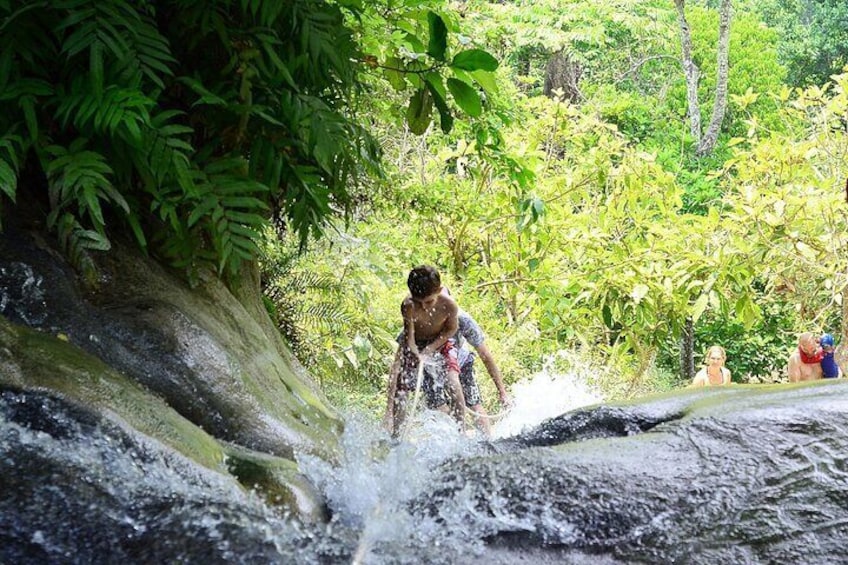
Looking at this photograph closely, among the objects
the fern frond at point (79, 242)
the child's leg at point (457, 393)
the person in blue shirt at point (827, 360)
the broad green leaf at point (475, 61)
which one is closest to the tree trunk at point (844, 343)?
the person in blue shirt at point (827, 360)

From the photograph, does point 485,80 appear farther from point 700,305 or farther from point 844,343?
point 844,343

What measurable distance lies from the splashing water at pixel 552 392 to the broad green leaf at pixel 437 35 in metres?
4.92

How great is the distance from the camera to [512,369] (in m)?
11.2

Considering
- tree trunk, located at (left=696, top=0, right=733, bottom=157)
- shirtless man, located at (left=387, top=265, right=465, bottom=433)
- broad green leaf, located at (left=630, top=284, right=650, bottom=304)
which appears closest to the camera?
shirtless man, located at (left=387, top=265, right=465, bottom=433)

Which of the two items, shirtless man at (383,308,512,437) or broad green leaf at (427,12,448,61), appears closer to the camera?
broad green leaf at (427,12,448,61)

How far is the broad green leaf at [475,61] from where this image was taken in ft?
10.8

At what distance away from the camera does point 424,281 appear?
6.28 m

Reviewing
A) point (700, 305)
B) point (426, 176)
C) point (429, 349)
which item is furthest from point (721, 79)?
point (429, 349)

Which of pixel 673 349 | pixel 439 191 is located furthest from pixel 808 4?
pixel 439 191

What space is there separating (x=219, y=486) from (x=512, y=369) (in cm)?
855

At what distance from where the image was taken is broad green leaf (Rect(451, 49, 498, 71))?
331 centimetres

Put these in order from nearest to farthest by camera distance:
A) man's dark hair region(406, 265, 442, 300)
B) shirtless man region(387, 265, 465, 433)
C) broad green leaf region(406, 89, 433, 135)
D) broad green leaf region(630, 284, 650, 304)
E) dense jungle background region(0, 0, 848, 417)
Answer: dense jungle background region(0, 0, 848, 417) < broad green leaf region(406, 89, 433, 135) < man's dark hair region(406, 265, 442, 300) < shirtless man region(387, 265, 465, 433) < broad green leaf region(630, 284, 650, 304)

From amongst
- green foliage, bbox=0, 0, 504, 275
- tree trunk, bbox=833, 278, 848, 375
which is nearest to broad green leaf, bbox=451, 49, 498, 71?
green foliage, bbox=0, 0, 504, 275

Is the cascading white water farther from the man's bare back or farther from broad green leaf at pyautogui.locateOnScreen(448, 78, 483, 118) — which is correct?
the man's bare back
